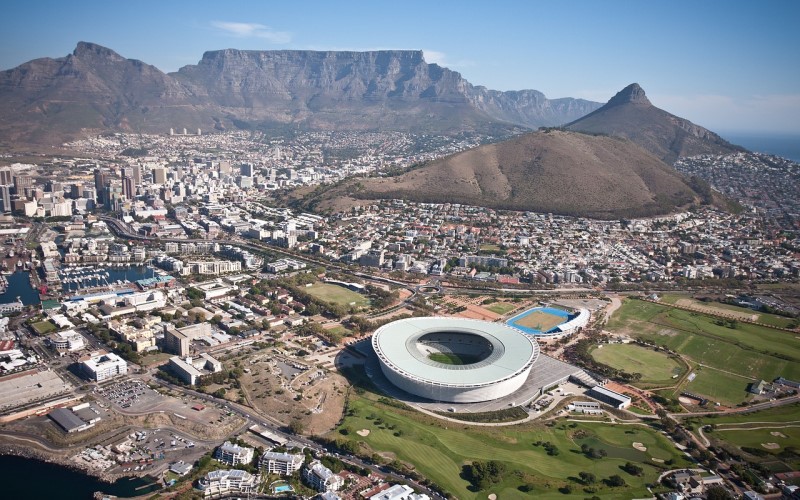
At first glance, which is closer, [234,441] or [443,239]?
[234,441]

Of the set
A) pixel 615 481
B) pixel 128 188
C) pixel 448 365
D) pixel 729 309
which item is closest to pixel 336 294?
pixel 448 365

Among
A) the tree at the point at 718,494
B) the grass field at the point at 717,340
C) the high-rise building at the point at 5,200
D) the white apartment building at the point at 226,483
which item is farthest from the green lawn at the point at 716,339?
the high-rise building at the point at 5,200

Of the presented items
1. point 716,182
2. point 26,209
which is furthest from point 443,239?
point 716,182

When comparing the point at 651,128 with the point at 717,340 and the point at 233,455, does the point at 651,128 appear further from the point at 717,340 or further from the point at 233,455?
the point at 233,455

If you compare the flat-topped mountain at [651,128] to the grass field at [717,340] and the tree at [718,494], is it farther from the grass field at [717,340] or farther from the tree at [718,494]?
the tree at [718,494]

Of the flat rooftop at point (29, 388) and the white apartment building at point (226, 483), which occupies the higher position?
the flat rooftop at point (29, 388)

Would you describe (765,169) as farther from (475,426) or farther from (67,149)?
(67,149)
